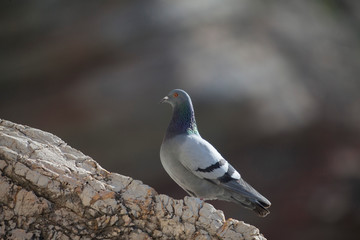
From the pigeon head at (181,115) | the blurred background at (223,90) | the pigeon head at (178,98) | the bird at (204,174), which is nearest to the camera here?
the bird at (204,174)

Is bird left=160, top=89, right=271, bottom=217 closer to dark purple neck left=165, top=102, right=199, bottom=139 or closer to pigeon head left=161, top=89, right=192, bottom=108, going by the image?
dark purple neck left=165, top=102, right=199, bottom=139

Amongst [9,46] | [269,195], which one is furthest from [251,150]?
[9,46]

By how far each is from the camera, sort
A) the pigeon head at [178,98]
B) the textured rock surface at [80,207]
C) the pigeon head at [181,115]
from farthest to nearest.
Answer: the pigeon head at [178,98], the pigeon head at [181,115], the textured rock surface at [80,207]

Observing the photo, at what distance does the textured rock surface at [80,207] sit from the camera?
4145 millimetres

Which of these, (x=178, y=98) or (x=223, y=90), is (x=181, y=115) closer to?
(x=178, y=98)

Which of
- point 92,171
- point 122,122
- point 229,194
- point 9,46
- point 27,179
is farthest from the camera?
point 9,46

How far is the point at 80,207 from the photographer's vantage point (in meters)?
4.27

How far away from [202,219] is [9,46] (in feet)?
32.6

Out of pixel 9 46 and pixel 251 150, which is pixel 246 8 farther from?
pixel 9 46

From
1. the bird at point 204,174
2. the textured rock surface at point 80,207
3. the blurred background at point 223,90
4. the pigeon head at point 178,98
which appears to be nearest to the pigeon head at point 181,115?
the pigeon head at point 178,98

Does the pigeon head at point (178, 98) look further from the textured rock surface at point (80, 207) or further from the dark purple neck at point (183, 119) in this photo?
the textured rock surface at point (80, 207)

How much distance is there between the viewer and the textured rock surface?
4145 millimetres

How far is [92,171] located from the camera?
470cm

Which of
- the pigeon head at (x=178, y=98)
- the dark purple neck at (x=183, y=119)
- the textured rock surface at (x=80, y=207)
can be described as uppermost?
the pigeon head at (x=178, y=98)
